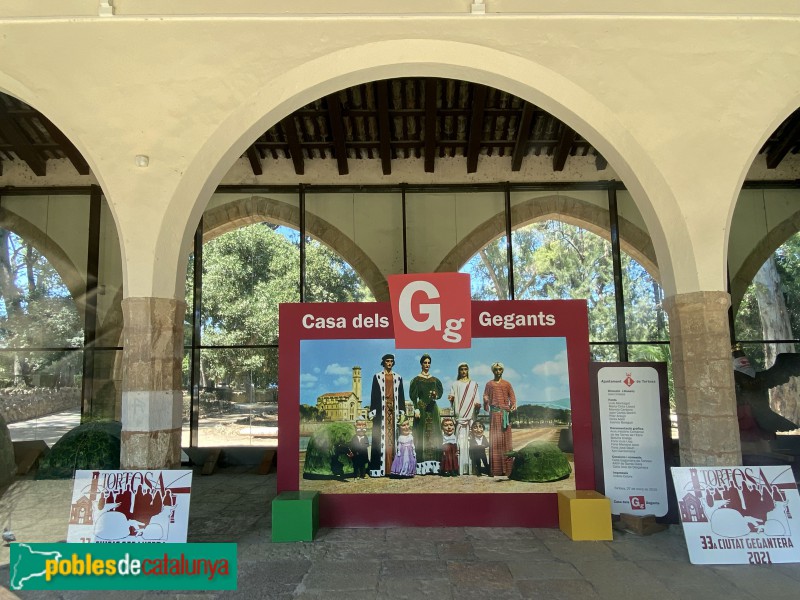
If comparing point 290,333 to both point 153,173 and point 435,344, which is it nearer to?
point 435,344

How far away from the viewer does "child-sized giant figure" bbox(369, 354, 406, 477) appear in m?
5.13

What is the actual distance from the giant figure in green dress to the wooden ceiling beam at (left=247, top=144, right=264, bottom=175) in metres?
5.37

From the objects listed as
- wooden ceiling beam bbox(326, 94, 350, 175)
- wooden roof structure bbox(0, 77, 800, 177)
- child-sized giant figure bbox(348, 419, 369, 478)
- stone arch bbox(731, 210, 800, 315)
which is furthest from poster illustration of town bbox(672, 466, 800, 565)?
wooden ceiling beam bbox(326, 94, 350, 175)

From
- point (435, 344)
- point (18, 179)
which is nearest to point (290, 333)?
point (435, 344)

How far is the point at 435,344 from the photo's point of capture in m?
5.21

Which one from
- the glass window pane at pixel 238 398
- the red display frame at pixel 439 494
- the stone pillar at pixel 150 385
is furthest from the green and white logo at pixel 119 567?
the glass window pane at pixel 238 398

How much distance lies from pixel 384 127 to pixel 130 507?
19.7ft

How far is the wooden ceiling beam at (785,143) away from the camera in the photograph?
8.00m

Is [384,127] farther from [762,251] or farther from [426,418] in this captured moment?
[762,251]

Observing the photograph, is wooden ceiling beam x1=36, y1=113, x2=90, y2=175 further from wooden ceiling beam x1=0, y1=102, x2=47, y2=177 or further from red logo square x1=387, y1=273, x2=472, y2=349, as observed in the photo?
red logo square x1=387, y1=273, x2=472, y2=349

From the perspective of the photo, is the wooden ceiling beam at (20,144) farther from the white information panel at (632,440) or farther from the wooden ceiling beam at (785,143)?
the wooden ceiling beam at (785,143)

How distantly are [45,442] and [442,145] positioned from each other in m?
7.89

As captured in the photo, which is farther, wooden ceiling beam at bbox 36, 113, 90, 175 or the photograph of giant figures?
wooden ceiling beam at bbox 36, 113, 90, 175

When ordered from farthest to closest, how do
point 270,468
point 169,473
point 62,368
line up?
point 62,368 → point 270,468 → point 169,473
